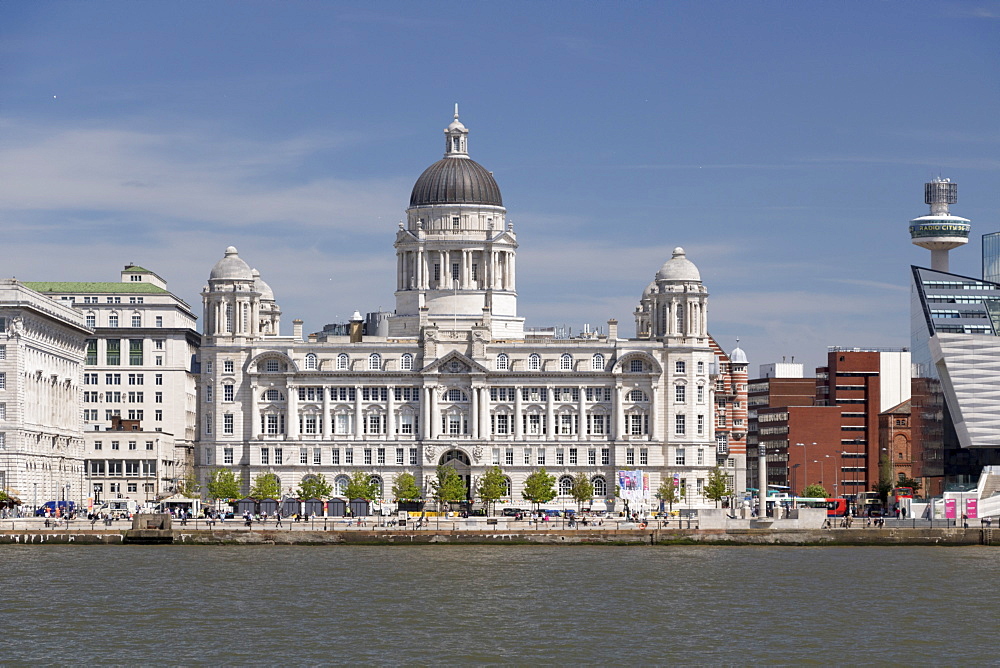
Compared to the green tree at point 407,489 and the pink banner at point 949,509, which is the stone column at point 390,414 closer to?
the green tree at point 407,489

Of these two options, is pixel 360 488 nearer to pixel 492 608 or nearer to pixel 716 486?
pixel 716 486

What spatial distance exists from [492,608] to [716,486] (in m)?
99.0

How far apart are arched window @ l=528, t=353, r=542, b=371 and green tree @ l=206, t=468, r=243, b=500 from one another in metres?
28.8

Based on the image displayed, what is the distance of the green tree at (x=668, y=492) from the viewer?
620 feet

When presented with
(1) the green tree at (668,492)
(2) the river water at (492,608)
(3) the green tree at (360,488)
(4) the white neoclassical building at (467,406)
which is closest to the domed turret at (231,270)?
(4) the white neoclassical building at (467,406)

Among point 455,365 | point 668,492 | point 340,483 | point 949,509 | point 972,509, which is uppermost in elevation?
point 455,365

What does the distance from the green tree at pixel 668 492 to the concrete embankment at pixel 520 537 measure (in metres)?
45.9

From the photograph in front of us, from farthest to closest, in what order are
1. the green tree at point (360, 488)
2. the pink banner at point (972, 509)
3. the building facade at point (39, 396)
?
the green tree at point (360, 488), the building facade at point (39, 396), the pink banner at point (972, 509)

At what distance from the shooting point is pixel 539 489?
7293 inches

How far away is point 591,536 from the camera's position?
142000 millimetres

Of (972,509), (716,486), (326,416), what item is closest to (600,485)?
(716,486)

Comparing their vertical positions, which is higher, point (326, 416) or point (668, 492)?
point (326, 416)

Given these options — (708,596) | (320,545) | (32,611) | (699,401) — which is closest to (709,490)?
(699,401)

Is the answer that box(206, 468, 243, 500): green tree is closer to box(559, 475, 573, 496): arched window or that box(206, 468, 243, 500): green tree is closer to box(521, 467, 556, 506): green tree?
box(521, 467, 556, 506): green tree
